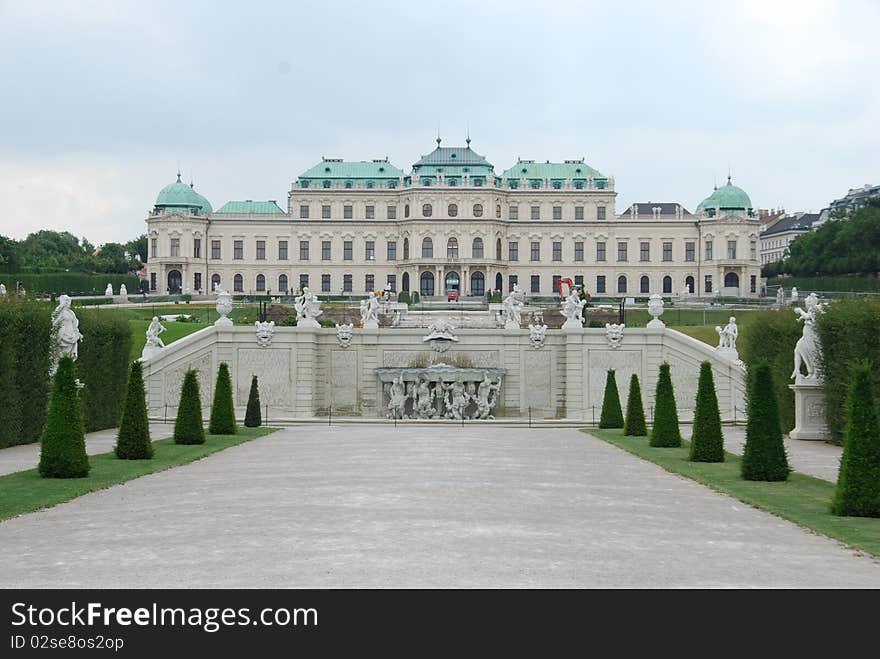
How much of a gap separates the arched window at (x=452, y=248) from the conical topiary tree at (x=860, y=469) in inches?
3267

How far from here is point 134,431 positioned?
1736cm

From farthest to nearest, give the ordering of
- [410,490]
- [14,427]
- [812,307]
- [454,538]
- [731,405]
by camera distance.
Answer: [731,405] → [812,307] → [14,427] → [410,490] → [454,538]

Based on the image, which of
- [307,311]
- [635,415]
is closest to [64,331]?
[635,415]

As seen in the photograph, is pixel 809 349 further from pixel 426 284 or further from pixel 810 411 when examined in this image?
pixel 426 284

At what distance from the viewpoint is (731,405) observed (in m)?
31.2

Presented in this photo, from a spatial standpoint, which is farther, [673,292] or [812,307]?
[673,292]

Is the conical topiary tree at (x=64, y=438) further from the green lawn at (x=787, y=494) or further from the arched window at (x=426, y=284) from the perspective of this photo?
the arched window at (x=426, y=284)

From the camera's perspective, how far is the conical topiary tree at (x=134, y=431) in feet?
56.9

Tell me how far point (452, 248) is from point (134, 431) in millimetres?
77954

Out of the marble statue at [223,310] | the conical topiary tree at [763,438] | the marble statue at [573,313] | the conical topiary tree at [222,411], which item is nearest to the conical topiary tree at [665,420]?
the conical topiary tree at [763,438]

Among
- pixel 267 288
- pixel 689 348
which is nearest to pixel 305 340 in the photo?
pixel 689 348

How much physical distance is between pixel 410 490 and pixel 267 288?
85146 mm
